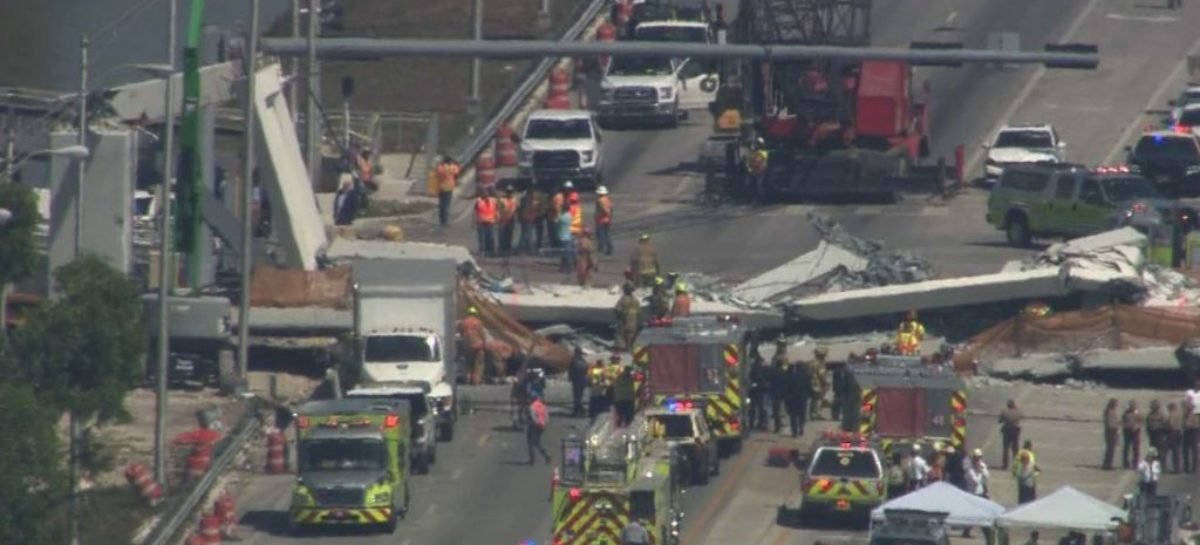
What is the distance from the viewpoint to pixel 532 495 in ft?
191

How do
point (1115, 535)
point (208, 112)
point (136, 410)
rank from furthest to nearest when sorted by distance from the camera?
point (208, 112) → point (136, 410) → point (1115, 535)

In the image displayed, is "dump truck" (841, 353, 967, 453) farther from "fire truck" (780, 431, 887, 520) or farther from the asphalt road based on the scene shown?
"fire truck" (780, 431, 887, 520)

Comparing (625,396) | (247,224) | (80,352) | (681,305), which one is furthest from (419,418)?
(80,352)

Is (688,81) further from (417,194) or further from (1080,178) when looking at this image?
(1080,178)

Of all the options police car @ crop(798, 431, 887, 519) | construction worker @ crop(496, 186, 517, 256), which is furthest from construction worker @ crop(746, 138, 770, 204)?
police car @ crop(798, 431, 887, 519)

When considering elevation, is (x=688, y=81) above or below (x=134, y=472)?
above

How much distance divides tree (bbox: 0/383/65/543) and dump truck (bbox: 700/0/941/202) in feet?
133

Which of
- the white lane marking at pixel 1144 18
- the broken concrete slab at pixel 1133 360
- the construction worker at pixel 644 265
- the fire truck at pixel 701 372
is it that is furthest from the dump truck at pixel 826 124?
the fire truck at pixel 701 372

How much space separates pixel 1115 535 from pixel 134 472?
1614cm

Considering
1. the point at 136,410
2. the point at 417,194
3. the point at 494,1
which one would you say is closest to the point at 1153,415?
the point at 136,410

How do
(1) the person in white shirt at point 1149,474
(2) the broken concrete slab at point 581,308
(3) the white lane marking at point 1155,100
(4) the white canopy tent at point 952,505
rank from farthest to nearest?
(3) the white lane marking at point 1155,100 < (2) the broken concrete slab at point 581,308 < (1) the person in white shirt at point 1149,474 < (4) the white canopy tent at point 952,505

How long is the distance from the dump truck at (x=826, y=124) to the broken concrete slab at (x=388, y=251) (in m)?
13.8

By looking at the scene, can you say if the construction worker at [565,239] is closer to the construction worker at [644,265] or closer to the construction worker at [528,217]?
the construction worker at [528,217]

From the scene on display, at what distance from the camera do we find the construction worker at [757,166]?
84812 millimetres
